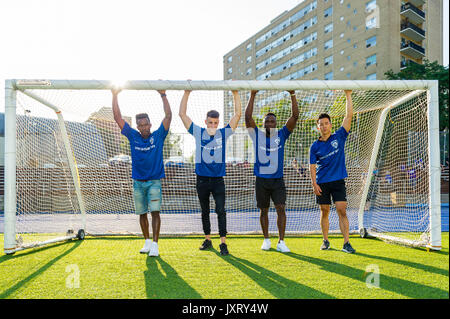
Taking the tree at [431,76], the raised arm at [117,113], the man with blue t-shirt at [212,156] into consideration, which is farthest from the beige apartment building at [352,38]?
the raised arm at [117,113]

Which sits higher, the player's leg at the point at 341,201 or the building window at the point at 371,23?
the building window at the point at 371,23

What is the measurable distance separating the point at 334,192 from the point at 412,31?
114ft

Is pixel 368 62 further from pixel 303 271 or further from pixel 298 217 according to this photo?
pixel 303 271

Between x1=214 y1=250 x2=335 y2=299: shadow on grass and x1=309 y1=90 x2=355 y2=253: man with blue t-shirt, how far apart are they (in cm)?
144

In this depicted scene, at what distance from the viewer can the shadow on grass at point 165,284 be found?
8.03 feet

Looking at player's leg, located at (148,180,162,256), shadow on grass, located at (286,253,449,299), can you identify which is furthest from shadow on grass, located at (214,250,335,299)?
player's leg, located at (148,180,162,256)

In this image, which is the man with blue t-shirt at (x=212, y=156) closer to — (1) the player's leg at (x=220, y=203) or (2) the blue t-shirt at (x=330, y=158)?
(1) the player's leg at (x=220, y=203)

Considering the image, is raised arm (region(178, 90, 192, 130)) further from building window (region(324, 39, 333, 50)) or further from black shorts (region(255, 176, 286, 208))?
building window (region(324, 39, 333, 50))

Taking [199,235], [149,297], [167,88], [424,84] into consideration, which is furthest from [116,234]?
[424,84]

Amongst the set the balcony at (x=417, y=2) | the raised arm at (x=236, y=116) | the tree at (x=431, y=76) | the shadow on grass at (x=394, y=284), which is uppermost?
the balcony at (x=417, y=2)

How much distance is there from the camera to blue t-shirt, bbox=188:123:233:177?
3901 mm

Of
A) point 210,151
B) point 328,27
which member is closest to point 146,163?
point 210,151

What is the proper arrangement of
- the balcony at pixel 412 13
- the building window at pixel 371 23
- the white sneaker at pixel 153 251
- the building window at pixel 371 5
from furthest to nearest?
the building window at pixel 371 23, the building window at pixel 371 5, the balcony at pixel 412 13, the white sneaker at pixel 153 251

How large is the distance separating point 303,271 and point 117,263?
2.01 meters
